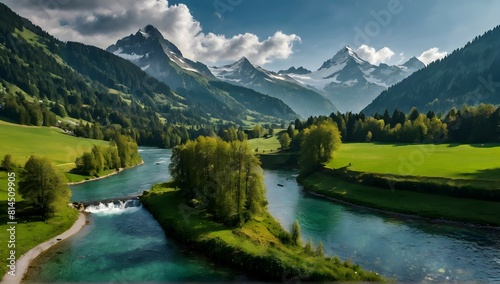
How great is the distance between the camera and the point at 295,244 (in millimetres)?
56250

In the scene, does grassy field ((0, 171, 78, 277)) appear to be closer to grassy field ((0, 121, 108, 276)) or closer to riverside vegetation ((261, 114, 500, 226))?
grassy field ((0, 121, 108, 276))

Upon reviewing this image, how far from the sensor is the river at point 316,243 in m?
46.9

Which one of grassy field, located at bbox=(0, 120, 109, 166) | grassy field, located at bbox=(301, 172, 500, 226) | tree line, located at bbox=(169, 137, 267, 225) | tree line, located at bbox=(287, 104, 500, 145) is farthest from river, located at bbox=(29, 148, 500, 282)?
tree line, located at bbox=(287, 104, 500, 145)

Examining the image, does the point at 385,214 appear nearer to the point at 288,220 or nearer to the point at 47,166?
the point at 288,220

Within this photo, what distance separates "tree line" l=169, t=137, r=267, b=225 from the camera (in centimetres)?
6481

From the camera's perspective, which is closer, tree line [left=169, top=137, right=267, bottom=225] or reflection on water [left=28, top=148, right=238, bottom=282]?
reflection on water [left=28, top=148, right=238, bottom=282]

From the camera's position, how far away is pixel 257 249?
169 feet

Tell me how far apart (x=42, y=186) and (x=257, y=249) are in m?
47.4

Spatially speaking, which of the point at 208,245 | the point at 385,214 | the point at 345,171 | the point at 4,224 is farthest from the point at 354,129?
the point at 4,224

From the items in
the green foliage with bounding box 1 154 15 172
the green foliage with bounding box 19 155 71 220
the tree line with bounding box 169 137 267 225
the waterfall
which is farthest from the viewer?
the green foliage with bounding box 1 154 15 172

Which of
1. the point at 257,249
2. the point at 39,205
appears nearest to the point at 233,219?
the point at 257,249

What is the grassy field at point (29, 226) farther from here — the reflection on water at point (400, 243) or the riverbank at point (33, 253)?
the reflection on water at point (400, 243)

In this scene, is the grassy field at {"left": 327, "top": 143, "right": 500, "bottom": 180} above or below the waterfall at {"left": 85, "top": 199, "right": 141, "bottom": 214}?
above

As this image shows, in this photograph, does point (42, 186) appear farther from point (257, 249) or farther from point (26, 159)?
point (26, 159)
